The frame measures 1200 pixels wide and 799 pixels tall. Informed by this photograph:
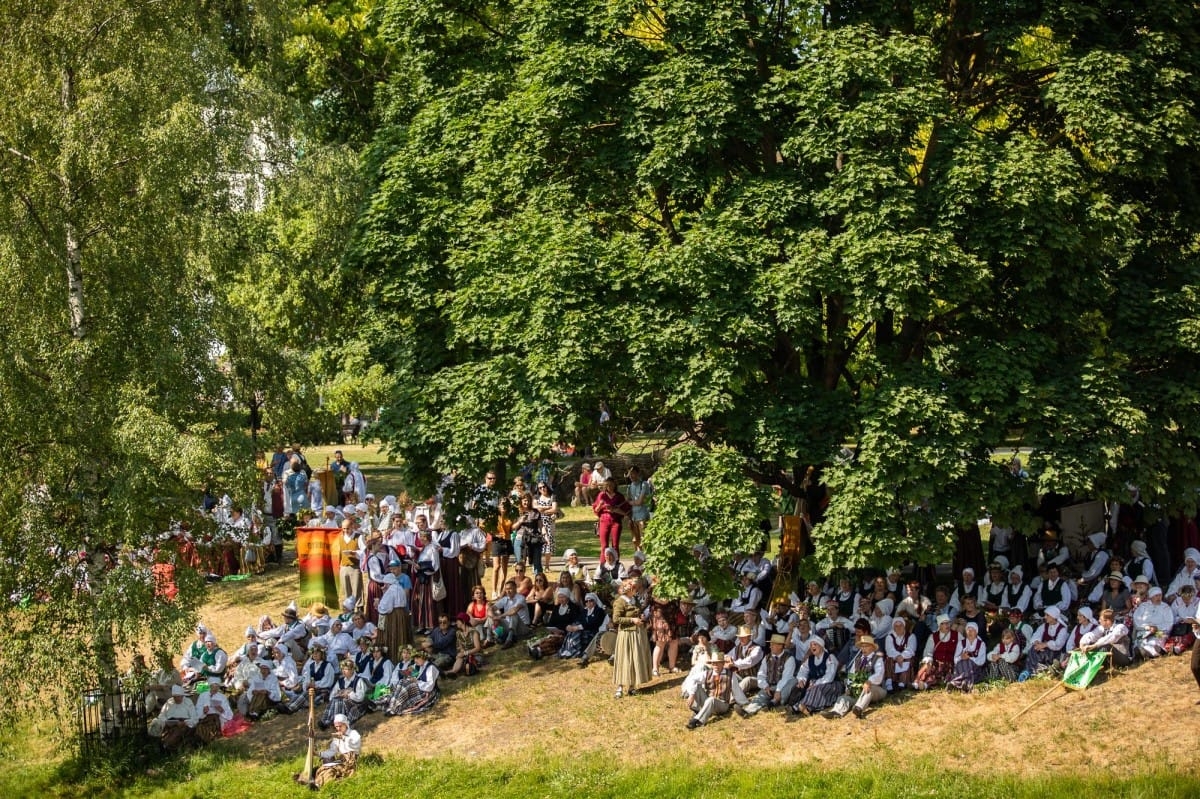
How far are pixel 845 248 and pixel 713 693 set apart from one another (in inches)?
271

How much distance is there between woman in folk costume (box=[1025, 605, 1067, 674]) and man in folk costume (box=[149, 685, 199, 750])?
13170 millimetres

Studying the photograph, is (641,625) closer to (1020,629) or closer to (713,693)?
(713,693)

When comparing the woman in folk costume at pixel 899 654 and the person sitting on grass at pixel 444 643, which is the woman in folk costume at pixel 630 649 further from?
the woman in folk costume at pixel 899 654

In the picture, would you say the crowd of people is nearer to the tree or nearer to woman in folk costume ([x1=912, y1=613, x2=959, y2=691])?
woman in folk costume ([x1=912, y1=613, x2=959, y2=691])

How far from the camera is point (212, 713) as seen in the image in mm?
22109

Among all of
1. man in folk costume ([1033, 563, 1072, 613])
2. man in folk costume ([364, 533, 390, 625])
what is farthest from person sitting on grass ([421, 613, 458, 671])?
man in folk costume ([1033, 563, 1072, 613])

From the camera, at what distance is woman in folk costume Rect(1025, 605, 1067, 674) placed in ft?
63.2

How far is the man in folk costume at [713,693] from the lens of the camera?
65.8 feet

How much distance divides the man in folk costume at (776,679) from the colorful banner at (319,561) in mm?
9272

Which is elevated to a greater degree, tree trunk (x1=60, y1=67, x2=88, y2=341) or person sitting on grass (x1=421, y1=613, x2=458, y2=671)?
tree trunk (x1=60, y1=67, x2=88, y2=341)

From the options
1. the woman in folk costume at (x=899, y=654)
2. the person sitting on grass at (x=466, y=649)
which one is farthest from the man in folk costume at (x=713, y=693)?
the person sitting on grass at (x=466, y=649)

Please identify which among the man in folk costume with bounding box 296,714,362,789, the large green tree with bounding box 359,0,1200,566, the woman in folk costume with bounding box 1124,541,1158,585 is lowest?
the man in folk costume with bounding box 296,714,362,789

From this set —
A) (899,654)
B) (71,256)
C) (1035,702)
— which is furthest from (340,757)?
(1035,702)

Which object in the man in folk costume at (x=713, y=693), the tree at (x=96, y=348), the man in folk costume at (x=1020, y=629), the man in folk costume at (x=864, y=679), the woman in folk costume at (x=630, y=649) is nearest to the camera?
the man in folk costume at (x=864, y=679)
